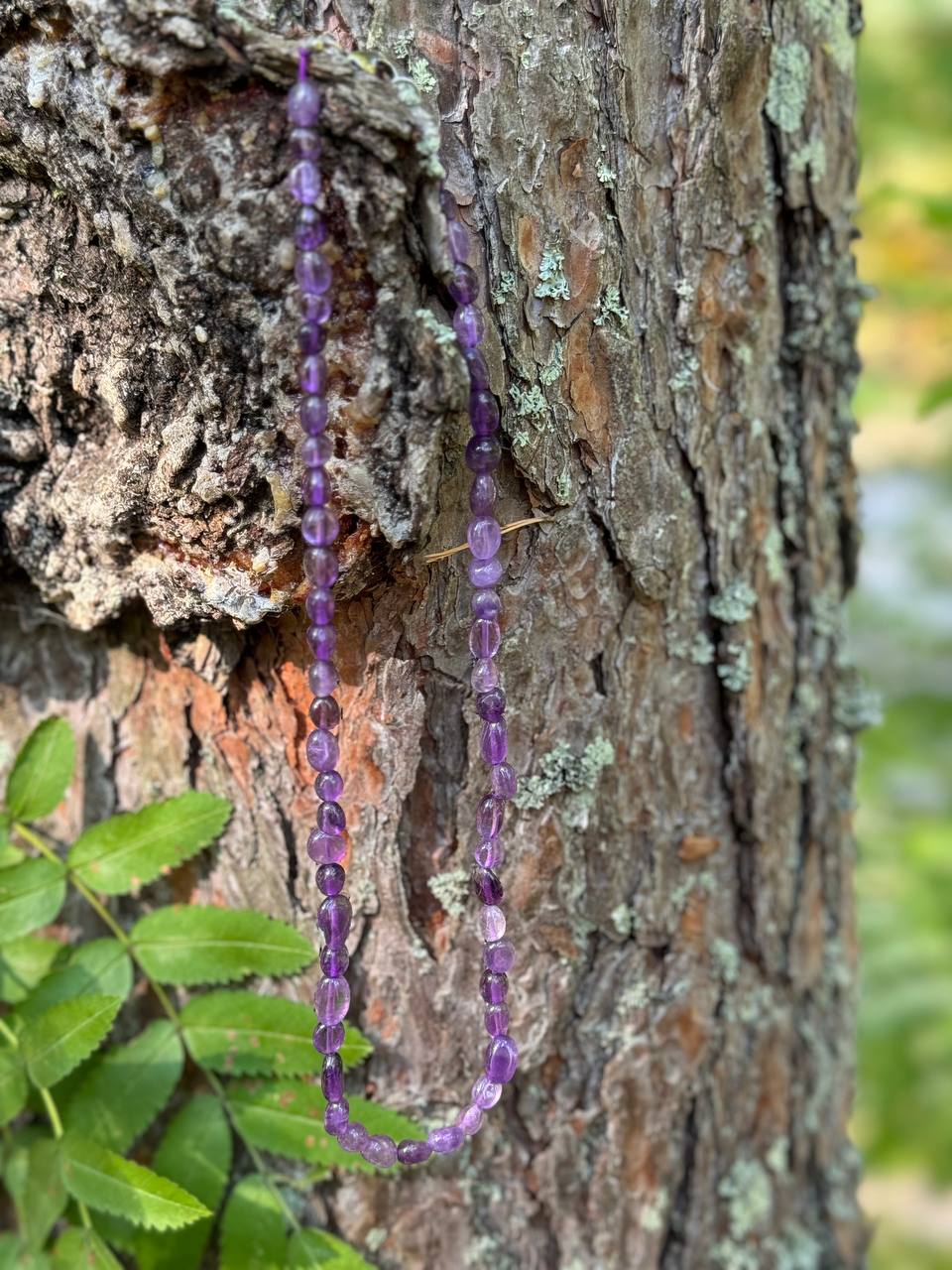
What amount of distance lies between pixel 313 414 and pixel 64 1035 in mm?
780

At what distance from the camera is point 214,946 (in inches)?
52.7

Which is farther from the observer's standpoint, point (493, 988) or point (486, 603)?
point (493, 988)

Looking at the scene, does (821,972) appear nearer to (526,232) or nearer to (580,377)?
(580,377)

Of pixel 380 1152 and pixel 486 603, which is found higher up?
pixel 486 603

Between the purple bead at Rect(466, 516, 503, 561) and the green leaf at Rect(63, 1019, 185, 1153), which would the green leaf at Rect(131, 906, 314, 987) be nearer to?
the green leaf at Rect(63, 1019, 185, 1153)

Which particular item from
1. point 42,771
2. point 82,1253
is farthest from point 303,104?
point 82,1253

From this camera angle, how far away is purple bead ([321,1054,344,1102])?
1.21 metres

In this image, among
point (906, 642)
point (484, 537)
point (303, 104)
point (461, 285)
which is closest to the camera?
point (303, 104)

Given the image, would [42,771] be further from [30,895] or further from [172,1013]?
[172,1013]

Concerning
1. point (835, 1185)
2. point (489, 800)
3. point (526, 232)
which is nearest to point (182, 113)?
point (526, 232)

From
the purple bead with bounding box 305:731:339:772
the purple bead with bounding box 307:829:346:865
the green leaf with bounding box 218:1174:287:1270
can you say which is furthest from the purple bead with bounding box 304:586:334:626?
the green leaf with bounding box 218:1174:287:1270

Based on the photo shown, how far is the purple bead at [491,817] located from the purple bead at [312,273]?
59cm

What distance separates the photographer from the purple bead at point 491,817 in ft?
4.05

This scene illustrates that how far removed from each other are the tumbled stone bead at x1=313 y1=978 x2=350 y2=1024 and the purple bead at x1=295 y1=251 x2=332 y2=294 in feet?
2.48
